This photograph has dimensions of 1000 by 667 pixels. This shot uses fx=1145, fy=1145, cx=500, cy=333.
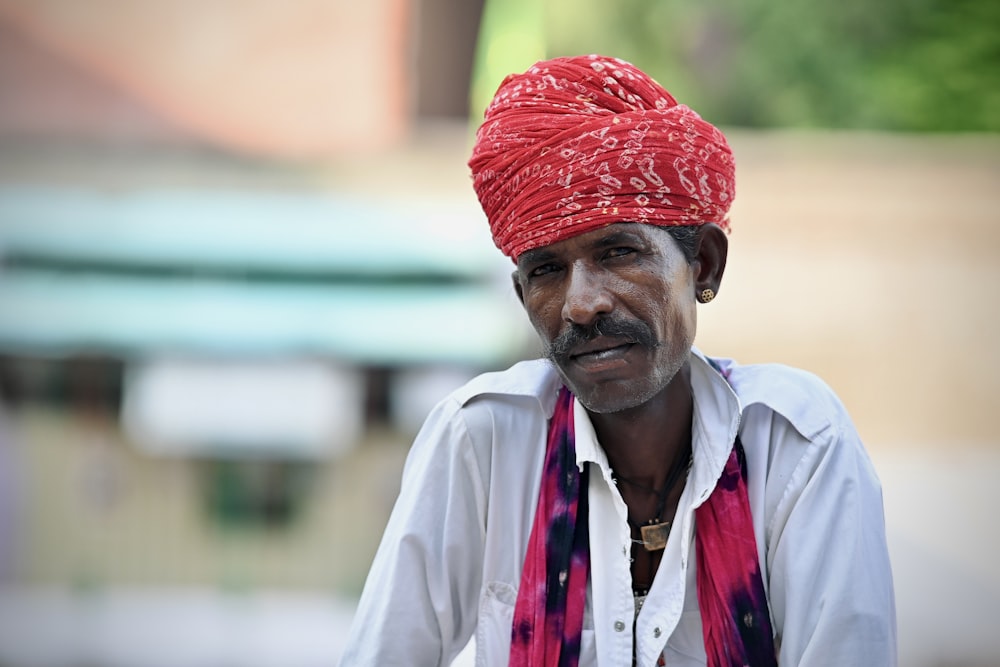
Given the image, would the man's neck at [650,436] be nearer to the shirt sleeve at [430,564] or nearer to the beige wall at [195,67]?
the shirt sleeve at [430,564]

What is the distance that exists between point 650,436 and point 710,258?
368 millimetres

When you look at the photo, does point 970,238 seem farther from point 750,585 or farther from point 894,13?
point 750,585

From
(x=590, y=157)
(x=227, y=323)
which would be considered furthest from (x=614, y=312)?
(x=227, y=323)

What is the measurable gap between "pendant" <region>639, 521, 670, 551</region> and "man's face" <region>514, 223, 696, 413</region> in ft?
0.81

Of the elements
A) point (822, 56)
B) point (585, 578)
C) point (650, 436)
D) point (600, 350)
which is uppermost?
point (822, 56)

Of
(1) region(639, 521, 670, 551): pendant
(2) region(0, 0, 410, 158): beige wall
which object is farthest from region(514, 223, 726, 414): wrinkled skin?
(2) region(0, 0, 410, 158): beige wall

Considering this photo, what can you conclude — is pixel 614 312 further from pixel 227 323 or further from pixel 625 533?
pixel 227 323

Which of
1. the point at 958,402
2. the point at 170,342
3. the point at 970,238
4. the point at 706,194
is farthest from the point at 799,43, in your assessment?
the point at 706,194

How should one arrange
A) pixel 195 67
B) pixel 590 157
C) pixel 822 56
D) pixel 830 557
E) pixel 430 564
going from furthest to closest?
pixel 822 56 < pixel 195 67 < pixel 430 564 < pixel 590 157 < pixel 830 557

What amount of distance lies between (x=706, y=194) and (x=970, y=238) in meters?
6.11

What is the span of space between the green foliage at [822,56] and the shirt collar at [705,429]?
234 inches

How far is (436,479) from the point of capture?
223 centimetres

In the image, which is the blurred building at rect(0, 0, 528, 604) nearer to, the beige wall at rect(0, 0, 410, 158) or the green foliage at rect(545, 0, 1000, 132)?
the beige wall at rect(0, 0, 410, 158)

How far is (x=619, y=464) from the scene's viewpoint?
7.46ft
